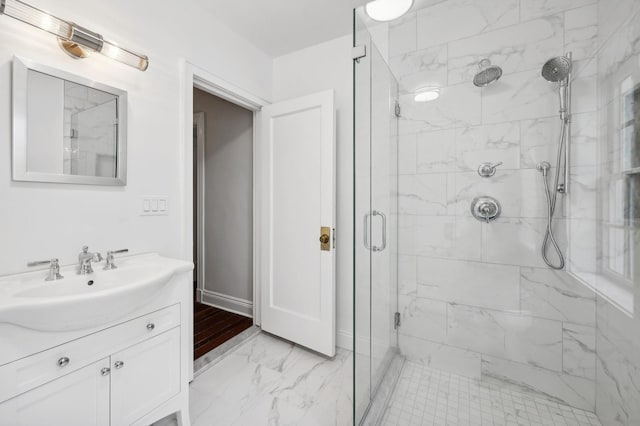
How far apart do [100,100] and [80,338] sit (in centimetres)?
108

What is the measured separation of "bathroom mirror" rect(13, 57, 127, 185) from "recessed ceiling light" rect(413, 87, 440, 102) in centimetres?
164

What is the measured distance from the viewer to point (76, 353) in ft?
3.19

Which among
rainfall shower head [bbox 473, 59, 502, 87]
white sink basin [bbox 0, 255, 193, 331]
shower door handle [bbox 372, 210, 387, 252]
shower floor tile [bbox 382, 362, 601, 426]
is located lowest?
shower floor tile [bbox 382, 362, 601, 426]

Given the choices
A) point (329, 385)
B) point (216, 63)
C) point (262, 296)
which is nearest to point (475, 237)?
point (329, 385)

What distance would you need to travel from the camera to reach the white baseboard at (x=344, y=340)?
2.17 m

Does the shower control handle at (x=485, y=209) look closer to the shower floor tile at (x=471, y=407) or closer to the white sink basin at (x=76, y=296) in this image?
the shower floor tile at (x=471, y=407)

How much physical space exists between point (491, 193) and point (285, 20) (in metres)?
1.81

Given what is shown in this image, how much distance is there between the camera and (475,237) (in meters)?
1.63

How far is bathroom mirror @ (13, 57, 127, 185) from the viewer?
3.63 ft

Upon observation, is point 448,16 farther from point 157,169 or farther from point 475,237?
point 157,169

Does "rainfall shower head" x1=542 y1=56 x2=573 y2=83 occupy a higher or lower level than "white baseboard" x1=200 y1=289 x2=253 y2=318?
higher

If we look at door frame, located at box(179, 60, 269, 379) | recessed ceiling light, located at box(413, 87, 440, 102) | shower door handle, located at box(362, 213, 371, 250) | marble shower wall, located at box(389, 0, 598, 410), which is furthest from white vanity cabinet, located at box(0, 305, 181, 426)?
recessed ceiling light, located at box(413, 87, 440, 102)

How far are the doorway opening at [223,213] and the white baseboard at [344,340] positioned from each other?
2.71 feet

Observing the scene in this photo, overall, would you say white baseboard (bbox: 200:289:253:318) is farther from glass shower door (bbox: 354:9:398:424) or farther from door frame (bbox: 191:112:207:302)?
glass shower door (bbox: 354:9:398:424)
